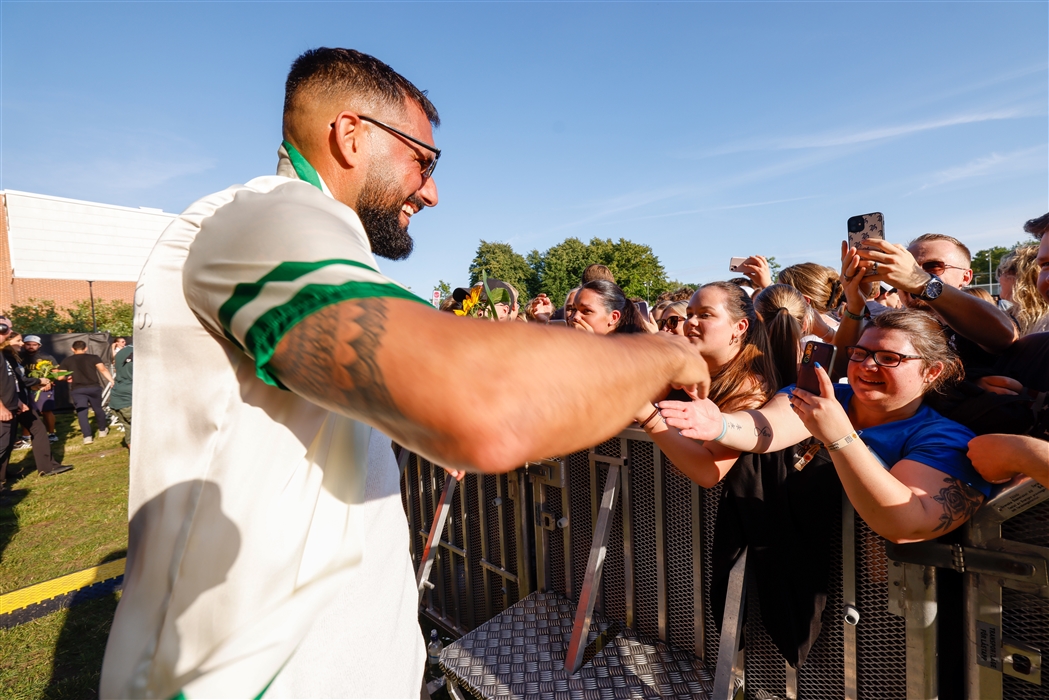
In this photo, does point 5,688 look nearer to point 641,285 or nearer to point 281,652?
point 281,652

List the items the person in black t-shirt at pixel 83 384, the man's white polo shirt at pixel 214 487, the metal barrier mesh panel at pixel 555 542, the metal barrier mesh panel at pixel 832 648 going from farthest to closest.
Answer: the person in black t-shirt at pixel 83 384 → the metal barrier mesh panel at pixel 555 542 → the metal barrier mesh panel at pixel 832 648 → the man's white polo shirt at pixel 214 487

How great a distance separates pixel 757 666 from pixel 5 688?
194 inches

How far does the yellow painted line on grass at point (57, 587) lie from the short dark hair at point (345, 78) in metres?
6.01

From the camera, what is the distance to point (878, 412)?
2363 mm

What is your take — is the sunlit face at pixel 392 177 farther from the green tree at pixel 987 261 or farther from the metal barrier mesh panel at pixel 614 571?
the green tree at pixel 987 261

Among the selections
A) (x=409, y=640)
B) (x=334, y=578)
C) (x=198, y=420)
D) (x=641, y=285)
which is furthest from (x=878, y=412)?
(x=641, y=285)

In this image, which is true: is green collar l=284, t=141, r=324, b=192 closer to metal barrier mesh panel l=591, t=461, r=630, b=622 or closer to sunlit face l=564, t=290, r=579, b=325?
metal barrier mesh panel l=591, t=461, r=630, b=622

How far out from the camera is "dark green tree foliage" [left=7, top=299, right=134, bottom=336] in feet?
112

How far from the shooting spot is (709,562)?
258cm

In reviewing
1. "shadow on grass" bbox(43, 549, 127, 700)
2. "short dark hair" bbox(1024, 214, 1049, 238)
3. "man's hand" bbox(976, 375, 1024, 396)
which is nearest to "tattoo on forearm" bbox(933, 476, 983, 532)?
"man's hand" bbox(976, 375, 1024, 396)

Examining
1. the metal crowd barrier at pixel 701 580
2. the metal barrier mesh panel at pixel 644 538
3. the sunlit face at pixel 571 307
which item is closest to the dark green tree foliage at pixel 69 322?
the sunlit face at pixel 571 307

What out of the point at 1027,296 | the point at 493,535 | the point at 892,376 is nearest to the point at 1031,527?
the point at 892,376

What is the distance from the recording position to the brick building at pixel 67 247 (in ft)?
176

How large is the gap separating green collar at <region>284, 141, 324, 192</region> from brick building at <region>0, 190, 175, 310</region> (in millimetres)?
68919
